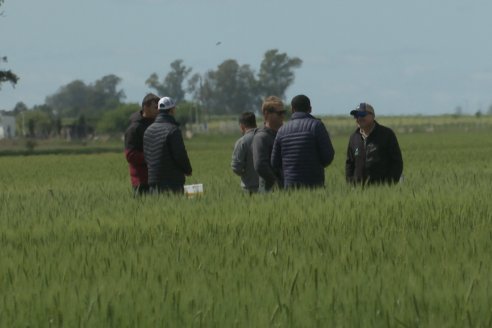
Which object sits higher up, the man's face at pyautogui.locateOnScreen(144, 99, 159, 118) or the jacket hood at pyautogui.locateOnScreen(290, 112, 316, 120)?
the man's face at pyautogui.locateOnScreen(144, 99, 159, 118)

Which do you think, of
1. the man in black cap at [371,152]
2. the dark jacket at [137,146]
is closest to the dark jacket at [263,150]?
the man in black cap at [371,152]

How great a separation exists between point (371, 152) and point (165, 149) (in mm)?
2061

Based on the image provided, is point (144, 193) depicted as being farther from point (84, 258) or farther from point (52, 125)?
point (52, 125)

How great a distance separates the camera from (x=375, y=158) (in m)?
14.5

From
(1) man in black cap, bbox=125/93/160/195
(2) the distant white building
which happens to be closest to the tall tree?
(1) man in black cap, bbox=125/93/160/195

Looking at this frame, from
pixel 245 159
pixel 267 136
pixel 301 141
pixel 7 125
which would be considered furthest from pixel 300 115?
pixel 7 125

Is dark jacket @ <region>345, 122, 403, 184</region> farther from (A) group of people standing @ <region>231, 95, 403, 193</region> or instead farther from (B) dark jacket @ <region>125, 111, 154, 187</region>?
(B) dark jacket @ <region>125, 111, 154, 187</region>

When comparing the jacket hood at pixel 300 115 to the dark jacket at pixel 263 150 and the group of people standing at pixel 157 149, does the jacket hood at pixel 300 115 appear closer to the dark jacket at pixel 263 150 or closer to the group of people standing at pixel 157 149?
the dark jacket at pixel 263 150

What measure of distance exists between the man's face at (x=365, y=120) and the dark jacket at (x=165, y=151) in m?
1.80

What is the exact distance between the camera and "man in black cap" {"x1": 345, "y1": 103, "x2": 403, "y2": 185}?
1411 cm

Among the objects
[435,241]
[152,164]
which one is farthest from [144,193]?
[435,241]

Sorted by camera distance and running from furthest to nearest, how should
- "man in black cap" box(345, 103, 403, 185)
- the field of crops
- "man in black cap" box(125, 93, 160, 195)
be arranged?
A: "man in black cap" box(125, 93, 160, 195) → "man in black cap" box(345, 103, 403, 185) → the field of crops

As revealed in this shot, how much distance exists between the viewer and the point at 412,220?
38.3ft

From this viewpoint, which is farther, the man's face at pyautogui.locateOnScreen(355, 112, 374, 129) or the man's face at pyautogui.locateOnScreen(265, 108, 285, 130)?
the man's face at pyautogui.locateOnScreen(265, 108, 285, 130)
